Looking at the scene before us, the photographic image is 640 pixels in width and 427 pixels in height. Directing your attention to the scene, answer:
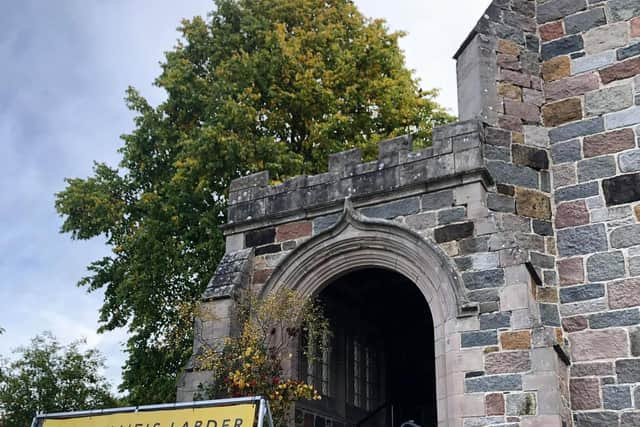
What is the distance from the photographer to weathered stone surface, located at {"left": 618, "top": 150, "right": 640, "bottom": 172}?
9.38m

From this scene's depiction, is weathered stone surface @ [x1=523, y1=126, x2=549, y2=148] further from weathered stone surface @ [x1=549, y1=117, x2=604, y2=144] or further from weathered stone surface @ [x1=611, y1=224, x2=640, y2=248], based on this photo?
weathered stone surface @ [x1=611, y1=224, x2=640, y2=248]

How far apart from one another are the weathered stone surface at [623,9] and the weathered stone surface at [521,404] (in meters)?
4.51

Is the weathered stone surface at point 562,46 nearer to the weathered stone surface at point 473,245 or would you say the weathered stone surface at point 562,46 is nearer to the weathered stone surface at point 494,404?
the weathered stone surface at point 473,245

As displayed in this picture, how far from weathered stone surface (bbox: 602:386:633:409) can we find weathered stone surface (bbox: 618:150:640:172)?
7.50 feet

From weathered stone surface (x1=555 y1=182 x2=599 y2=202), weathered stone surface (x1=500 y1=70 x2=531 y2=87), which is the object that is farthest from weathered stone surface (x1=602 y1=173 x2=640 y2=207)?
weathered stone surface (x1=500 y1=70 x2=531 y2=87)

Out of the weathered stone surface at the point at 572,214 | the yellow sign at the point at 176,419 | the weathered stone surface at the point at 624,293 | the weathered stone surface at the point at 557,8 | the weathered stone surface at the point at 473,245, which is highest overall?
the weathered stone surface at the point at 557,8

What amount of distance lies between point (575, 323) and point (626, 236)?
104 centimetres

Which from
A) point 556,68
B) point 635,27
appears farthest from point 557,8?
point 635,27

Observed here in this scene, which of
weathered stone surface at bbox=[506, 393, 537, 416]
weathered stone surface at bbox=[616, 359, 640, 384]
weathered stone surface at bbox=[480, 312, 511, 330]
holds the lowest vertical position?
weathered stone surface at bbox=[506, 393, 537, 416]

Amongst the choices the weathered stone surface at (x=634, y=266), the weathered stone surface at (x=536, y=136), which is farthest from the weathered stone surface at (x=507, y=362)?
the weathered stone surface at (x=536, y=136)

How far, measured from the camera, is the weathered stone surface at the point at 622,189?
366 inches

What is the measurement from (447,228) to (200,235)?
734 centimetres

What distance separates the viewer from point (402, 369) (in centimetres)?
1354

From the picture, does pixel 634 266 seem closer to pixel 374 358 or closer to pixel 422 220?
pixel 422 220
